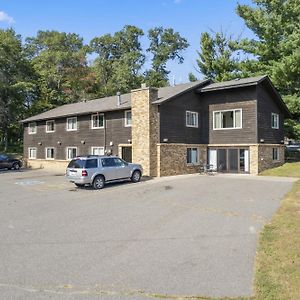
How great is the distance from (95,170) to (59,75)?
3952 cm

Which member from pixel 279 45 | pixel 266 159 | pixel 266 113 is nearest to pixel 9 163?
pixel 266 159

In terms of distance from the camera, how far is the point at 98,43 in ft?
229

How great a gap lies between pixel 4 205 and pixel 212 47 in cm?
3994

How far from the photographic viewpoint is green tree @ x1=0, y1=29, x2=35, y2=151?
50659 mm

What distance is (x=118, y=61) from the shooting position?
2596 inches

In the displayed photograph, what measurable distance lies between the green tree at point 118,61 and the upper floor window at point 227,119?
29.2 meters

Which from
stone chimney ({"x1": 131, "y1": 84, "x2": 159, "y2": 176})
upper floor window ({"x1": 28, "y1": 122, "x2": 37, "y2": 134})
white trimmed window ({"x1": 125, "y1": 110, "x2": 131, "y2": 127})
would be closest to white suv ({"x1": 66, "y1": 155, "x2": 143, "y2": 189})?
stone chimney ({"x1": 131, "y1": 84, "x2": 159, "y2": 176})

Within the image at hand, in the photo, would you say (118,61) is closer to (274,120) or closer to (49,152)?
(49,152)

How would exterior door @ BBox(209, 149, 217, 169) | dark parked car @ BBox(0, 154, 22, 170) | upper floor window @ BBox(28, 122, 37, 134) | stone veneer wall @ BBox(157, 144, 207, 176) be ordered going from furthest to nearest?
upper floor window @ BBox(28, 122, 37, 134) → dark parked car @ BBox(0, 154, 22, 170) → exterior door @ BBox(209, 149, 217, 169) → stone veneer wall @ BBox(157, 144, 207, 176)

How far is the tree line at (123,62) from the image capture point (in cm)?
3697

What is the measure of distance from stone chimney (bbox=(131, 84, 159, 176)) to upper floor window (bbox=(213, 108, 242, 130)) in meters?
5.44

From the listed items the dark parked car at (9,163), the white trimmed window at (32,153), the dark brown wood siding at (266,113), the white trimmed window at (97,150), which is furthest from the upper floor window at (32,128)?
the dark brown wood siding at (266,113)

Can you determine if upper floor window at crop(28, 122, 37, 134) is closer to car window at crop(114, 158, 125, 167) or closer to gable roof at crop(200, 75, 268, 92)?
gable roof at crop(200, 75, 268, 92)

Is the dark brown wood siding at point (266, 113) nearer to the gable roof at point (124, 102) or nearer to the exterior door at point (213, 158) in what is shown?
the exterior door at point (213, 158)
